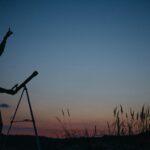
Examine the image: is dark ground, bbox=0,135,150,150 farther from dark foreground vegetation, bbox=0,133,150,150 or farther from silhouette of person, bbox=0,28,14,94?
silhouette of person, bbox=0,28,14,94

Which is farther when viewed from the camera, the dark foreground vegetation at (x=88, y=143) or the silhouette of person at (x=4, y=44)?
the dark foreground vegetation at (x=88, y=143)

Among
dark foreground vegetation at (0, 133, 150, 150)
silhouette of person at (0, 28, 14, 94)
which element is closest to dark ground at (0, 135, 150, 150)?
dark foreground vegetation at (0, 133, 150, 150)

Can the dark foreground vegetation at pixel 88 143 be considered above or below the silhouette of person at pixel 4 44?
below

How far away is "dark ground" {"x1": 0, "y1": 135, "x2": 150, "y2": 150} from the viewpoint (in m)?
12.1

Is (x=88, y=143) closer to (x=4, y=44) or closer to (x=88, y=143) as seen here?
(x=88, y=143)

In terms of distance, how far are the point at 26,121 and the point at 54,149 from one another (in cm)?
447

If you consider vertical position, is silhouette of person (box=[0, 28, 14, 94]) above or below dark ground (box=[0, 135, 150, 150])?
above

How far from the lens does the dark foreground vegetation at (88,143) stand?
39.7ft

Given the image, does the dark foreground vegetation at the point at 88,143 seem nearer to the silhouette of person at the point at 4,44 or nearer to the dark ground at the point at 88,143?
the dark ground at the point at 88,143

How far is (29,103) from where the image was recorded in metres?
8.43

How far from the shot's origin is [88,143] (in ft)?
41.7

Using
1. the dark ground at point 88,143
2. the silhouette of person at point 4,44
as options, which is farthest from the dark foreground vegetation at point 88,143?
the silhouette of person at point 4,44

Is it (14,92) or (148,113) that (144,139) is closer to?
(148,113)

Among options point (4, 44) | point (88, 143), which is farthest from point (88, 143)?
point (4, 44)
